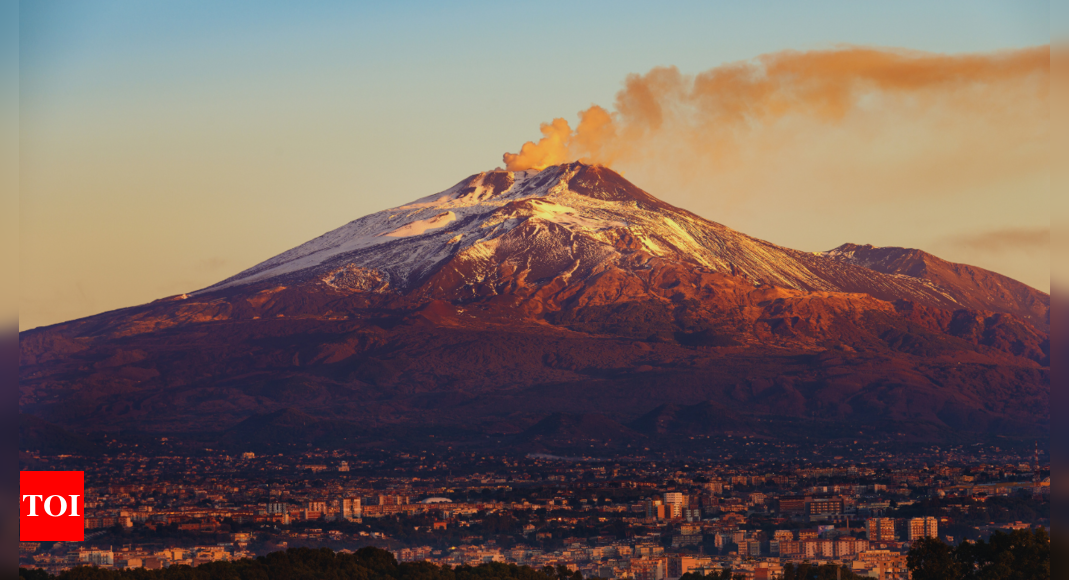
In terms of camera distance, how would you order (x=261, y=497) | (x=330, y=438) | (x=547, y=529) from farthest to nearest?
(x=330, y=438) < (x=261, y=497) < (x=547, y=529)

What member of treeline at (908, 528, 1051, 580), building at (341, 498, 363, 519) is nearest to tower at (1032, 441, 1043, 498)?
building at (341, 498, 363, 519)

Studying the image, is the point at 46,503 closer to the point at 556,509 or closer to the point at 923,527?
the point at 923,527

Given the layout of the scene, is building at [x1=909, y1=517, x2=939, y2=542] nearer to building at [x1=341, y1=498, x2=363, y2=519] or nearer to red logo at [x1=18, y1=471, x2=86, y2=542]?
→ building at [x1=341, y1=498, x2=363, y2=519]

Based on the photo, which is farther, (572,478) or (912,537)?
(572,478)

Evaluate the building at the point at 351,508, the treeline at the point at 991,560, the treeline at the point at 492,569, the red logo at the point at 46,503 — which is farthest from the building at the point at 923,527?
the red logo at the point at 46,503

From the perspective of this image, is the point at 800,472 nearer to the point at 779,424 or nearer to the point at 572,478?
the point at 572,478

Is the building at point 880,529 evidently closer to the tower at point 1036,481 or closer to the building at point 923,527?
the building at point 923,527

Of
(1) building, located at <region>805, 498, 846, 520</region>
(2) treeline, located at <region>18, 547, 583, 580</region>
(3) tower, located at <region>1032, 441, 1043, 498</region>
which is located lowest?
(1) building, located at <region>805, 498, 846, 520</region>

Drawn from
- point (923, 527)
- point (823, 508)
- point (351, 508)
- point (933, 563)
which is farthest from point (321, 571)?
point (351, 508)

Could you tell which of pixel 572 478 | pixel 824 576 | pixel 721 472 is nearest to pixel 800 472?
pixel 721 472

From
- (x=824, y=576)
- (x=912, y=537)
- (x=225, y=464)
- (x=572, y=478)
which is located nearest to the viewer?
(x=824, y=576)
